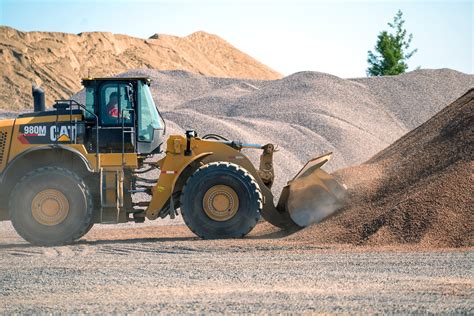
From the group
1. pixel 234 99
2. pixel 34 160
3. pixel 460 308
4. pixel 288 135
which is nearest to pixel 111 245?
pixel 34 160

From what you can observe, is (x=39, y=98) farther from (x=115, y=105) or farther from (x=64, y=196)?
(x=64, y=196)

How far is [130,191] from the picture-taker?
45.2 feet

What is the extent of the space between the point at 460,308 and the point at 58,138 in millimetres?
8147

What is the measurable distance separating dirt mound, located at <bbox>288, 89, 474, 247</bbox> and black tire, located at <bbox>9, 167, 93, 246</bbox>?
11.1 ft

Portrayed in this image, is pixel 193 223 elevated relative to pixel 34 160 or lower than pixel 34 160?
lower

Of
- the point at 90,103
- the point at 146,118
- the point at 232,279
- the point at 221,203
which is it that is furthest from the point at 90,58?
the point at 232,279

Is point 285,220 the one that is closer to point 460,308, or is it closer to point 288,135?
point 460,308

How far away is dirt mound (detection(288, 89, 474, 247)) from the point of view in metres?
12.5

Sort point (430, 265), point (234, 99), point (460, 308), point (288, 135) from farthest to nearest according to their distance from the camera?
point (234, 99)
point (288, 135)
point (430, 265)
point (460, 308)

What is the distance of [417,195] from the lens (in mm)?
13180

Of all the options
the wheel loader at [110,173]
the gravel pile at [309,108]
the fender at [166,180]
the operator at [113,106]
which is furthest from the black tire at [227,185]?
the gravel pile at [309,108]

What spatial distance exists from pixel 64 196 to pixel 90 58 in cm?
5284

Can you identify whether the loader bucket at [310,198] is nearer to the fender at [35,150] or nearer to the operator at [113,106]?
the operator at [113,106]

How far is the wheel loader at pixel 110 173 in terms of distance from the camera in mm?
13266
